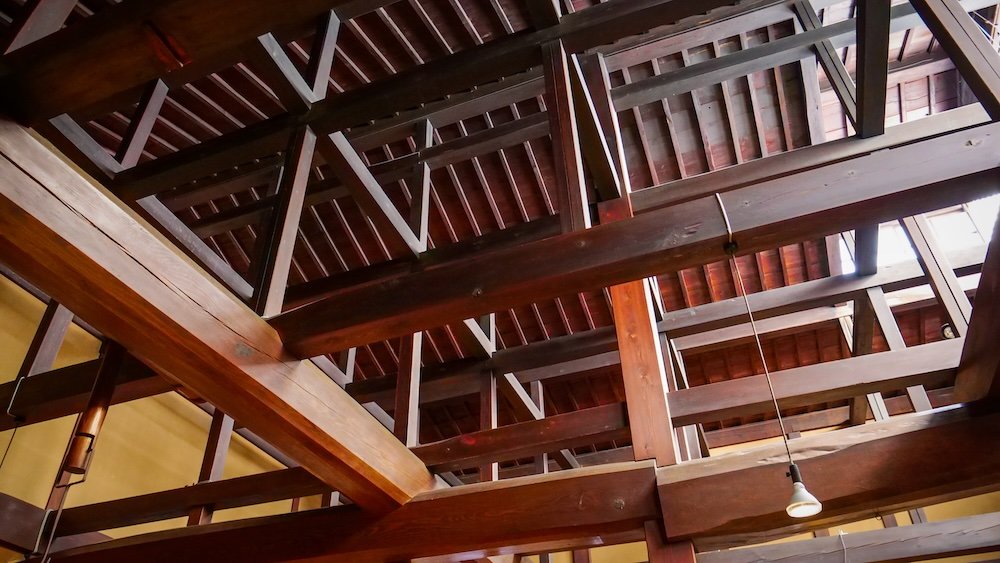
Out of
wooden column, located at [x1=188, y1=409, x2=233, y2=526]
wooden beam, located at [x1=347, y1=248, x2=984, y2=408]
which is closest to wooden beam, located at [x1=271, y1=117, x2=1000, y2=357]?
wooden column, located at [x1=188, y1=409, x2=233, y2=526]

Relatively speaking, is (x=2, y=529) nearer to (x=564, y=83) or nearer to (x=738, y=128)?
(x=564, y=83)

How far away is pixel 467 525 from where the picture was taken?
2918 mm


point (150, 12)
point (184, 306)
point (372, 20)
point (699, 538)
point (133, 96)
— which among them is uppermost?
point (372, 20)

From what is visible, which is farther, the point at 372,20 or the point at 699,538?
the point at 372,20

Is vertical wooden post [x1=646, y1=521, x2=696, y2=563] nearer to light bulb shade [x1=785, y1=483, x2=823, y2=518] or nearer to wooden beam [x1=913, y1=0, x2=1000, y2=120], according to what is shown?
light bulb shade [x1=785, y1=483, x2=823, y2=518]

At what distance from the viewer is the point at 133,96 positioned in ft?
12.4

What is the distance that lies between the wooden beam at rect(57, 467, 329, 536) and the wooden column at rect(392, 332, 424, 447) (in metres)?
0.62

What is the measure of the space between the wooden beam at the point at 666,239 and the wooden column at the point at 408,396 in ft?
4.50

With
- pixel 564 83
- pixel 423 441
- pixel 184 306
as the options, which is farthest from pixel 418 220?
pixel 423 441

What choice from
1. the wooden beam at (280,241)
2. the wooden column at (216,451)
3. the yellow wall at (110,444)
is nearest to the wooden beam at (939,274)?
the wooden beam at (280,241)

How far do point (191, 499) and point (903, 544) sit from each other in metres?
4.88

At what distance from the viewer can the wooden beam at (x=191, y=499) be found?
3828 millimetres

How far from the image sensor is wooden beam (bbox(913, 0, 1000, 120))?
2.11 meters

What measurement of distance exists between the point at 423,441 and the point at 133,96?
5872 millimetres
